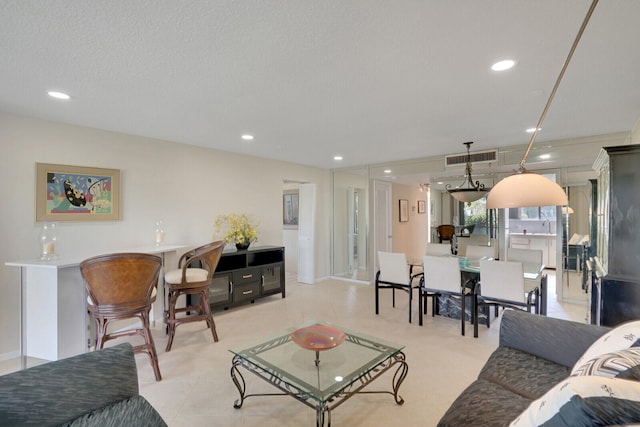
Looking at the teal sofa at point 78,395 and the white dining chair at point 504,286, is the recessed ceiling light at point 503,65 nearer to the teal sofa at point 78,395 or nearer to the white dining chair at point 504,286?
the white dining chair at point 504,286

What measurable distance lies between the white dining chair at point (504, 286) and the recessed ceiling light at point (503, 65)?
1942mm

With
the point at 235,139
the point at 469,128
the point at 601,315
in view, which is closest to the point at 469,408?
the point at 601,315

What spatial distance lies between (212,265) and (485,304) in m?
3.10

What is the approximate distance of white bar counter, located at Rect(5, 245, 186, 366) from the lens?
2.56m

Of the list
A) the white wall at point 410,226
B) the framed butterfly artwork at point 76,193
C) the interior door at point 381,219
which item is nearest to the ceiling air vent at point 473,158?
the interior door at point 381,219

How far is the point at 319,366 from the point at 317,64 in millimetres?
2028

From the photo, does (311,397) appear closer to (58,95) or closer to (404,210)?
(58,95)

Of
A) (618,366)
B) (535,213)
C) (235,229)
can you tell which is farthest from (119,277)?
(535,213)

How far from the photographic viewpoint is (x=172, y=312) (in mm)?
3166

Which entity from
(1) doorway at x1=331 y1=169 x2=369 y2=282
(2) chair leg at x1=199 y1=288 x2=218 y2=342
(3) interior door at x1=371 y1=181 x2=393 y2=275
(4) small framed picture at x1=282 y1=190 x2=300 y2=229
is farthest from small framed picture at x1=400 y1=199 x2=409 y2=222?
(2) chair leg at x1=199 y1=288 x2=218 y2=342

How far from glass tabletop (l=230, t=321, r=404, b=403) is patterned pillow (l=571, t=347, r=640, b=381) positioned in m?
1.17

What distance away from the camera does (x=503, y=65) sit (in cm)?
205

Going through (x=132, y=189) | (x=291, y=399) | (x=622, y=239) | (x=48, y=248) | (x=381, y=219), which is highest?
(x=132, y=189)

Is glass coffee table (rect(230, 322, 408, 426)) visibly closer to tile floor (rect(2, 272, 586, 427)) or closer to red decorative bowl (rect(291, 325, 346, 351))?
red decorative bowl (rect(291, 325, 346, 351))
